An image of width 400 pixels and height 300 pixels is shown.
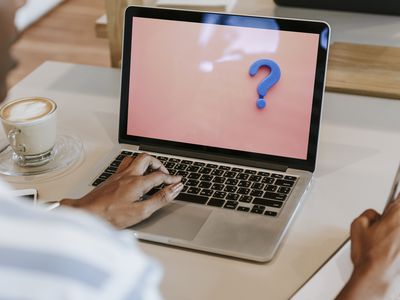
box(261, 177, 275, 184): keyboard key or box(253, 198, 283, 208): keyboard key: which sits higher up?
box(261, 177, 275, 184): keyboard key

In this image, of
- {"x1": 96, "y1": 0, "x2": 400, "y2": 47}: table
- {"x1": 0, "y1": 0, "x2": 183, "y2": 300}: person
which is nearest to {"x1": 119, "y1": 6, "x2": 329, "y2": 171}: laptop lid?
{"x1": 96, "y1": 0, "x2": 400, "y2": 47}: table

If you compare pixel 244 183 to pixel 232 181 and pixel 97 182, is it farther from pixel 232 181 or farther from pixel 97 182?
pixel 97 182

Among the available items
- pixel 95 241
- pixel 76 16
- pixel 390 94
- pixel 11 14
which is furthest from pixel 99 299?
pixel 76 16

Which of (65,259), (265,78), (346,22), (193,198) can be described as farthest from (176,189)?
(346,22)

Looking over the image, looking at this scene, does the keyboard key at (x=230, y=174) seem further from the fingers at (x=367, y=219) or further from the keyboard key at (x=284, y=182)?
the fingers at (x=367, y=219)

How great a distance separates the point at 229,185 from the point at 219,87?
174 mm

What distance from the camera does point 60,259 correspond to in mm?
469

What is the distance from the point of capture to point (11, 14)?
69cm

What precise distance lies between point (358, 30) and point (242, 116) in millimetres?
572

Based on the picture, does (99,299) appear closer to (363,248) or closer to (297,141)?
(363,248)

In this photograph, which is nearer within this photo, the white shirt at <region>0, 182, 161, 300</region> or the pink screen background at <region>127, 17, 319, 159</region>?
the white shirt at <region>0, 182, 161, 300</region>

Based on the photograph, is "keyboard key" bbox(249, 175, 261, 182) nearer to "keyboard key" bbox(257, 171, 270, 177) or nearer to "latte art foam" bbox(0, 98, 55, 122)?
"keyboard key" bbox(257, 171, 270, 177)

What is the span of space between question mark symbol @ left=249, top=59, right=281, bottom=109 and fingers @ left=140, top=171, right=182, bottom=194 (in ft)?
0.62

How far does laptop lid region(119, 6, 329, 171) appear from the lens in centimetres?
107
